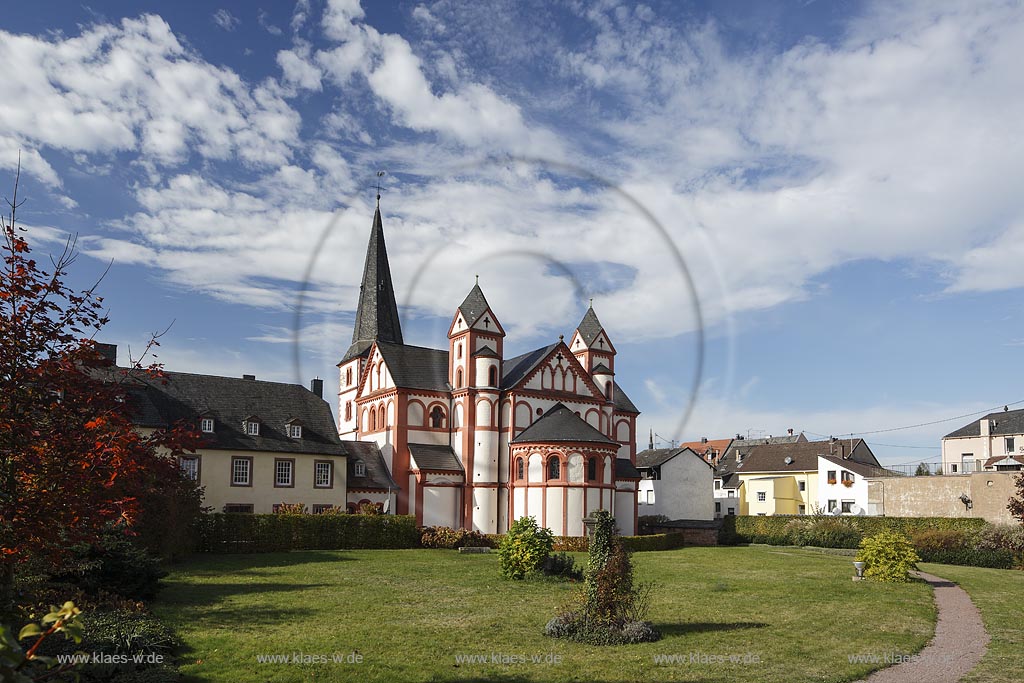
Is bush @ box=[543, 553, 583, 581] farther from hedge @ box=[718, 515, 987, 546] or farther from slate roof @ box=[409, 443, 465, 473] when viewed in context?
hedge @ box=[718, 515, 987, 546]

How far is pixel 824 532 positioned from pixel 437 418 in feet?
95.1

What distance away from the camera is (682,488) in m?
67.3

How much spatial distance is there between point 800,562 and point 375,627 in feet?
95.8

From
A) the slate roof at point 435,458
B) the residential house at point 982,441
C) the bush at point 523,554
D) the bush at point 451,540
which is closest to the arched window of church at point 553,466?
the bush at point 451,540

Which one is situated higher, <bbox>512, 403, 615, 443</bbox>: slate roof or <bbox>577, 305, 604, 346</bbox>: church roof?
<bbox>577, 305, 604, 346</bbox>: church roof

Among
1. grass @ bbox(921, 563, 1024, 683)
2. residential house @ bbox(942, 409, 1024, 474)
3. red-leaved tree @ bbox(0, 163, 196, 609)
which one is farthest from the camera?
residential house @ bbox(942, 409, 1024, 474)

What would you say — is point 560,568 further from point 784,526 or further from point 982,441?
point 982,441

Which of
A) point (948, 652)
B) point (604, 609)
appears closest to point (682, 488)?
point (948, 652)

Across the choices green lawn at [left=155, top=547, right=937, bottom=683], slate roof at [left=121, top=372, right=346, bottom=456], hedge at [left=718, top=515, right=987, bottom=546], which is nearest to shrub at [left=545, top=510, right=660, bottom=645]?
→ green lawn at [left=155, top=547, right=937, bottom=683]

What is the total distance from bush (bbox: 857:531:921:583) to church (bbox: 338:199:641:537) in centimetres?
2057

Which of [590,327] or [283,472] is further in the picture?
[590,327]

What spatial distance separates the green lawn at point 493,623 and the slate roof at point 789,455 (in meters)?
44.1

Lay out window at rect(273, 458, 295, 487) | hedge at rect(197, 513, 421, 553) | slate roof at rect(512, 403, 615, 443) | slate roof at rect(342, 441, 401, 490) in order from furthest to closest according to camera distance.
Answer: slate roof at rect(342, 441, 401, 490)
slate roof at rect(512, 403, 615, 443)
window at rect(273, 458, 295, 487)
hedge at rect(197, 513, 421, 553)

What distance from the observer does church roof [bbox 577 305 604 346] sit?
6462 cm
